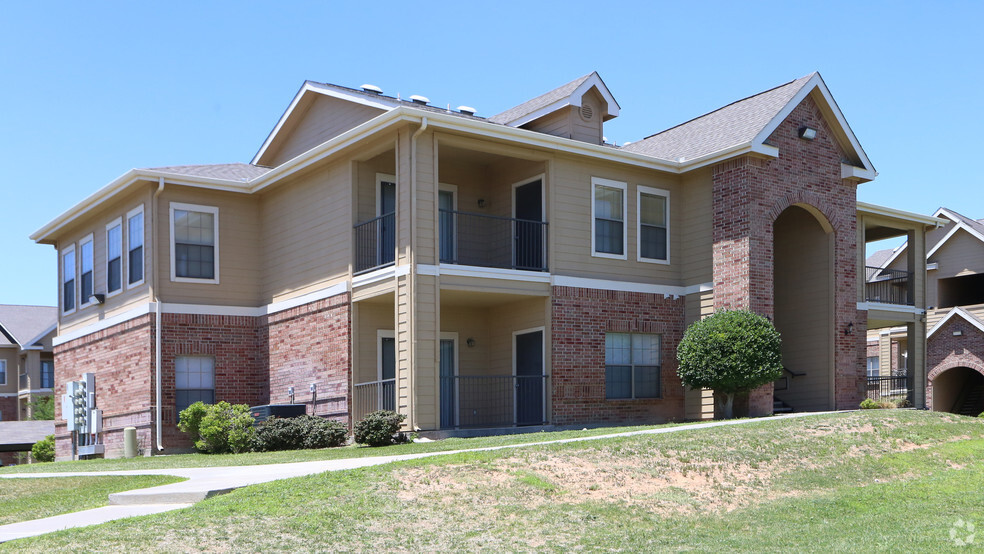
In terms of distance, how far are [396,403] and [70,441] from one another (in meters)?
11.9

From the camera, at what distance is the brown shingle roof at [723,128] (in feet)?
73.6

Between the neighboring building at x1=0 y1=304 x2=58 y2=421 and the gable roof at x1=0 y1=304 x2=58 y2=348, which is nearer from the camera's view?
the neighboring building at x1=0 y1=304 x2=58 y2=421

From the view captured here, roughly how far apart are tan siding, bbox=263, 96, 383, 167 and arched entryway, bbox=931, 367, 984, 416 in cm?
2346

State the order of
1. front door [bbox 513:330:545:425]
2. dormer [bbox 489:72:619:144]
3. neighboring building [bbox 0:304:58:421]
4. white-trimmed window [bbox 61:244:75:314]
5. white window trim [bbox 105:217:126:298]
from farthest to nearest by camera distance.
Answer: neighboring building [bbox 0:304:58:421] < white-trimmed window [bbox 61:244:75:314] < white window trim [bbox 105:217:126:298] < dormer [bbox 489:72:619:144] < front door [bbox 513:330:545:425]

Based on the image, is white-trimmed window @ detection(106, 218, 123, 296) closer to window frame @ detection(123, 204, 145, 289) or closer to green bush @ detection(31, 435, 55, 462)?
window frame @ detection(123, 204, 145, 289)

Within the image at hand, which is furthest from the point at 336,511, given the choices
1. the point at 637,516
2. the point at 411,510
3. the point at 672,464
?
the point at 672,464

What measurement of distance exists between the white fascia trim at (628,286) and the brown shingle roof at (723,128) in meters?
2.86

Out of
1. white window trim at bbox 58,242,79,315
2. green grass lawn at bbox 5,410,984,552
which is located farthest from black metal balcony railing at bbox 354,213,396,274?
white window trim at bbox 58,242,79,315

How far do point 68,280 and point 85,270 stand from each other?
137 cm

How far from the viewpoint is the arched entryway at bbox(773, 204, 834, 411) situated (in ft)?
76.0

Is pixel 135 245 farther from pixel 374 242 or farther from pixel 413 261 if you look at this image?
pixel 413 261

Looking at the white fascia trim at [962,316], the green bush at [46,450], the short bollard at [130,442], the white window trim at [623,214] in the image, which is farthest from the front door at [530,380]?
the white fascia trim at [962,316]

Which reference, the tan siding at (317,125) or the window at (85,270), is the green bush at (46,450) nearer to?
the window at (85,270)

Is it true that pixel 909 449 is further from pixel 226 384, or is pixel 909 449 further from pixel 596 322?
pixel 226 384
